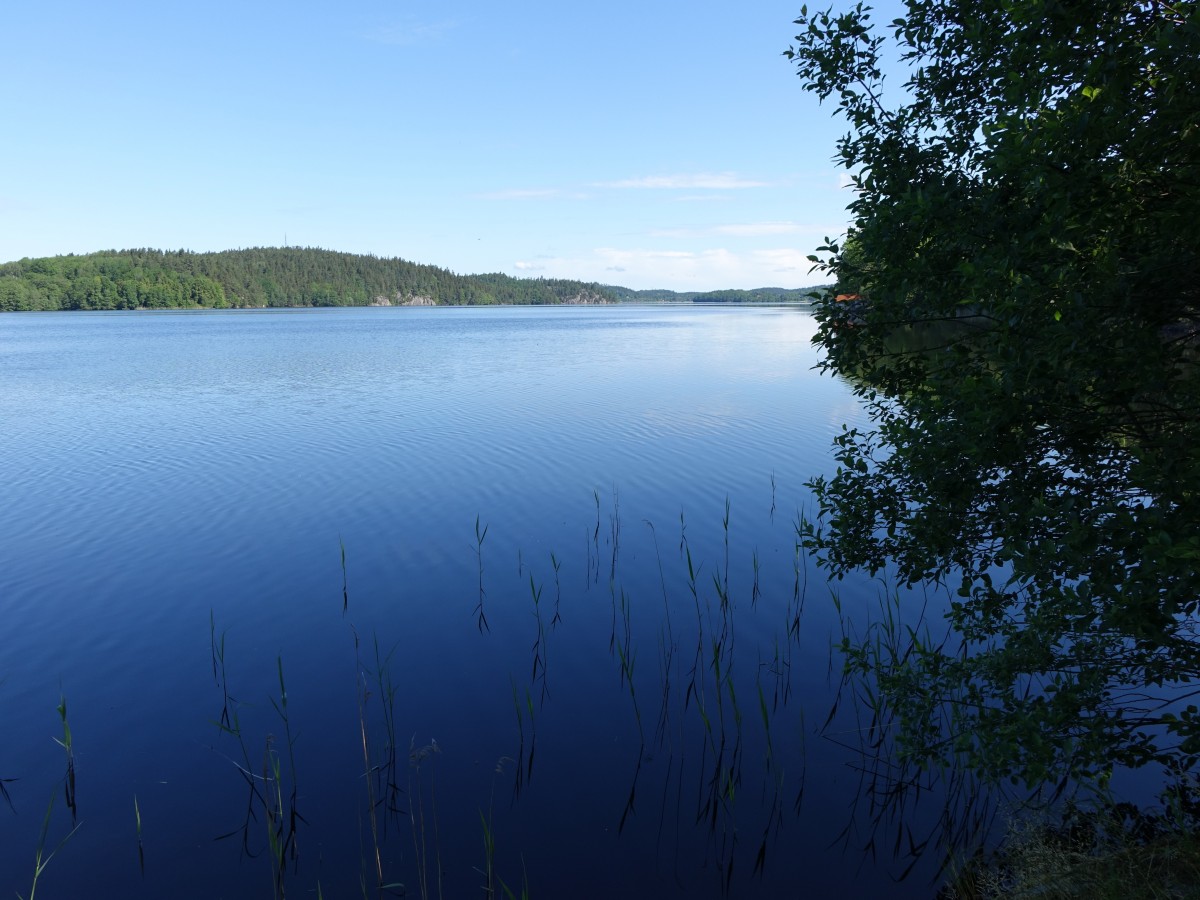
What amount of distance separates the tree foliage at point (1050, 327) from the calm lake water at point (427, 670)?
3027mm

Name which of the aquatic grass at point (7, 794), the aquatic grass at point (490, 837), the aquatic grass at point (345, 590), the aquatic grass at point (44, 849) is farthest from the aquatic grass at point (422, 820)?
the aquatic grass at point (345, 590)

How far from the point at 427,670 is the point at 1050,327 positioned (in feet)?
32.5

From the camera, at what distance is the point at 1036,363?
576cm

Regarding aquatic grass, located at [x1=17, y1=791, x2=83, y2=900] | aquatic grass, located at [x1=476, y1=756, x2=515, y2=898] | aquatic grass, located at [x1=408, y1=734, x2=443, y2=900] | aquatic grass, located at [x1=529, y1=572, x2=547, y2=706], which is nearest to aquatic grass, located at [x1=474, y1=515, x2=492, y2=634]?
aquatic grass, located at [x1=529, y1=572, x2=547, y2=706]

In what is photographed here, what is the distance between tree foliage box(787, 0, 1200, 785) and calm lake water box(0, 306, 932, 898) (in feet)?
9.93

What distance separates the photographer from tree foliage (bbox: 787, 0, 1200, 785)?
17.9 ft

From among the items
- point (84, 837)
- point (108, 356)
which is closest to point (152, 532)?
point (84, 837)

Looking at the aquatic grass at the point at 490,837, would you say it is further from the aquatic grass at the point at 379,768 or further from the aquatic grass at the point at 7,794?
the aquatic grass at the point at 7,794

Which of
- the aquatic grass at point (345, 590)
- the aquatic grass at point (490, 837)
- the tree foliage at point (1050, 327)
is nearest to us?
the tree foliage at point (1050, 327)

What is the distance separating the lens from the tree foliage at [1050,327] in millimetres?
5461

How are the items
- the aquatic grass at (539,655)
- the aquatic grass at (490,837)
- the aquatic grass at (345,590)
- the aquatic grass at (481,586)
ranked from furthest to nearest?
the aquatic grass at (345,590), the aquatic grass at (481,586), the aquatic grass at (539,655), the aquatic grass at (490,837)

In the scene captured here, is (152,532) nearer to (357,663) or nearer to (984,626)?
(357,663)

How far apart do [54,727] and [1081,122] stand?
13.6 m

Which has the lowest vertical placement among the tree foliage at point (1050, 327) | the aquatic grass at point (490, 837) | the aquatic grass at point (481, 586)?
the aquatic grass at point (490, 837)
